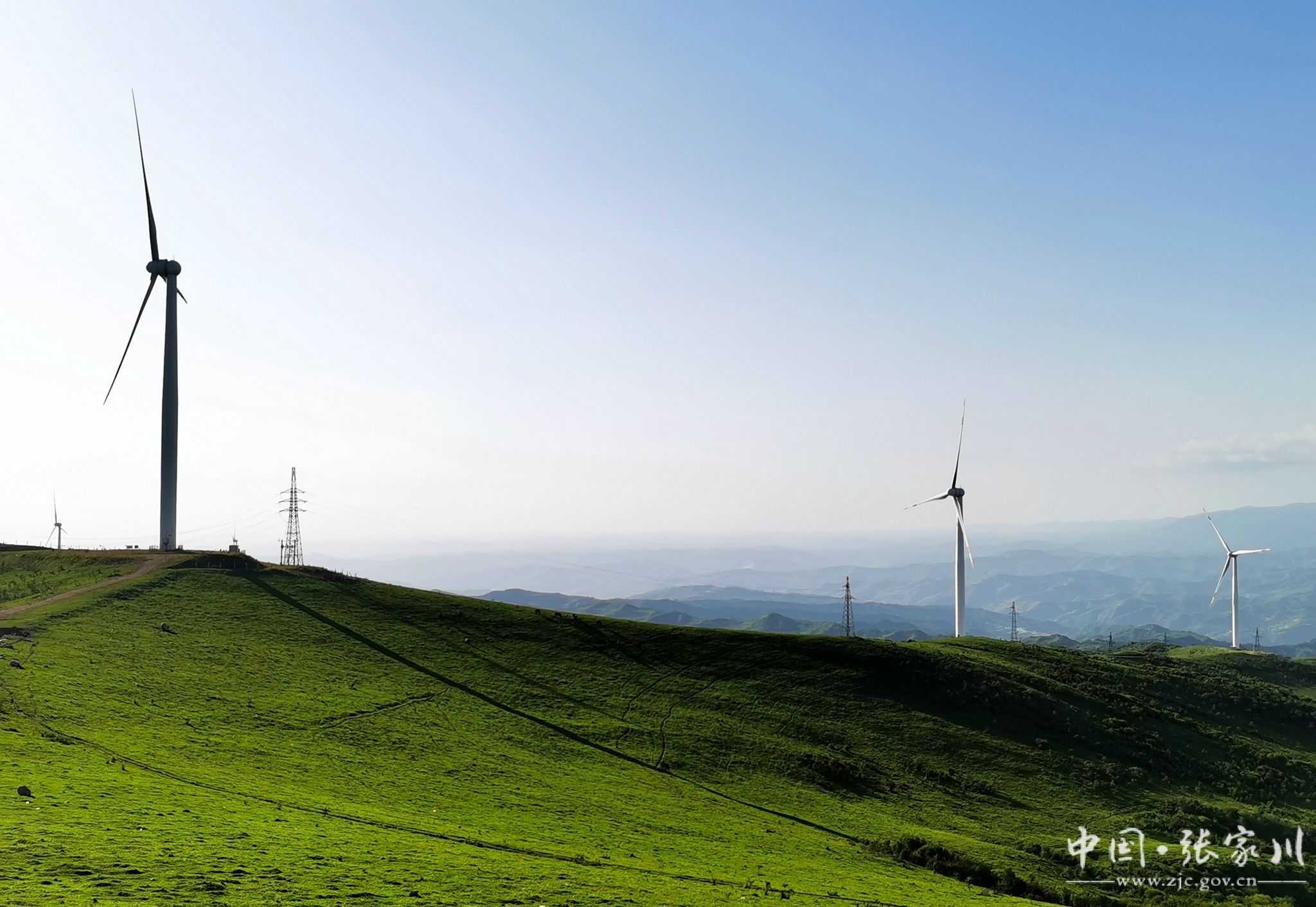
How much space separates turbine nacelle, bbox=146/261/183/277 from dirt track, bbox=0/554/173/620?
35285mm

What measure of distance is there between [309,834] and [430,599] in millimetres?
57396

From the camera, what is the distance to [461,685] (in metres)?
67.4

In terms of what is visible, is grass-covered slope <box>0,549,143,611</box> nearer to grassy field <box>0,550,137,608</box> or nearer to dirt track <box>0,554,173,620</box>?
grassy field <box>0,550,137,608</box>

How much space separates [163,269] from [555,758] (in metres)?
81.9

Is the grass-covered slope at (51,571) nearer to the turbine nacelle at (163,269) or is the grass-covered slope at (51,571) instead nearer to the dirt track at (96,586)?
the dirt track at (96,586)

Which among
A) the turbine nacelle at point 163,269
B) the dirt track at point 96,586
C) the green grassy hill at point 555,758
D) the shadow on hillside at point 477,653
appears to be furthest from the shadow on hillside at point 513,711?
the turbine nacelle at point 163,269

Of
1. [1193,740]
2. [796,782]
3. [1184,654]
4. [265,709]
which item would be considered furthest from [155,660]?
[1184,654]

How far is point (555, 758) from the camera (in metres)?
55.4

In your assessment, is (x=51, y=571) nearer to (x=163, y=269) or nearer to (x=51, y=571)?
(x=51, y=571)

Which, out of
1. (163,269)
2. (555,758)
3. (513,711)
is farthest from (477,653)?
(163,269)

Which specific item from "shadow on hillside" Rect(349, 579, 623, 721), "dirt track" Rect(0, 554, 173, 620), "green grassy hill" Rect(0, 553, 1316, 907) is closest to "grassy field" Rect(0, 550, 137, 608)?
"dirt track" Rect(0, 554, 173, 620)

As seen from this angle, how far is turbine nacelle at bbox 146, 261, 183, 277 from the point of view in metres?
97.4

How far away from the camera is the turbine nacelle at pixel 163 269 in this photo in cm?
9738

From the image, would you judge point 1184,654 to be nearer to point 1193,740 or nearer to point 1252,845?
point 1193,740
